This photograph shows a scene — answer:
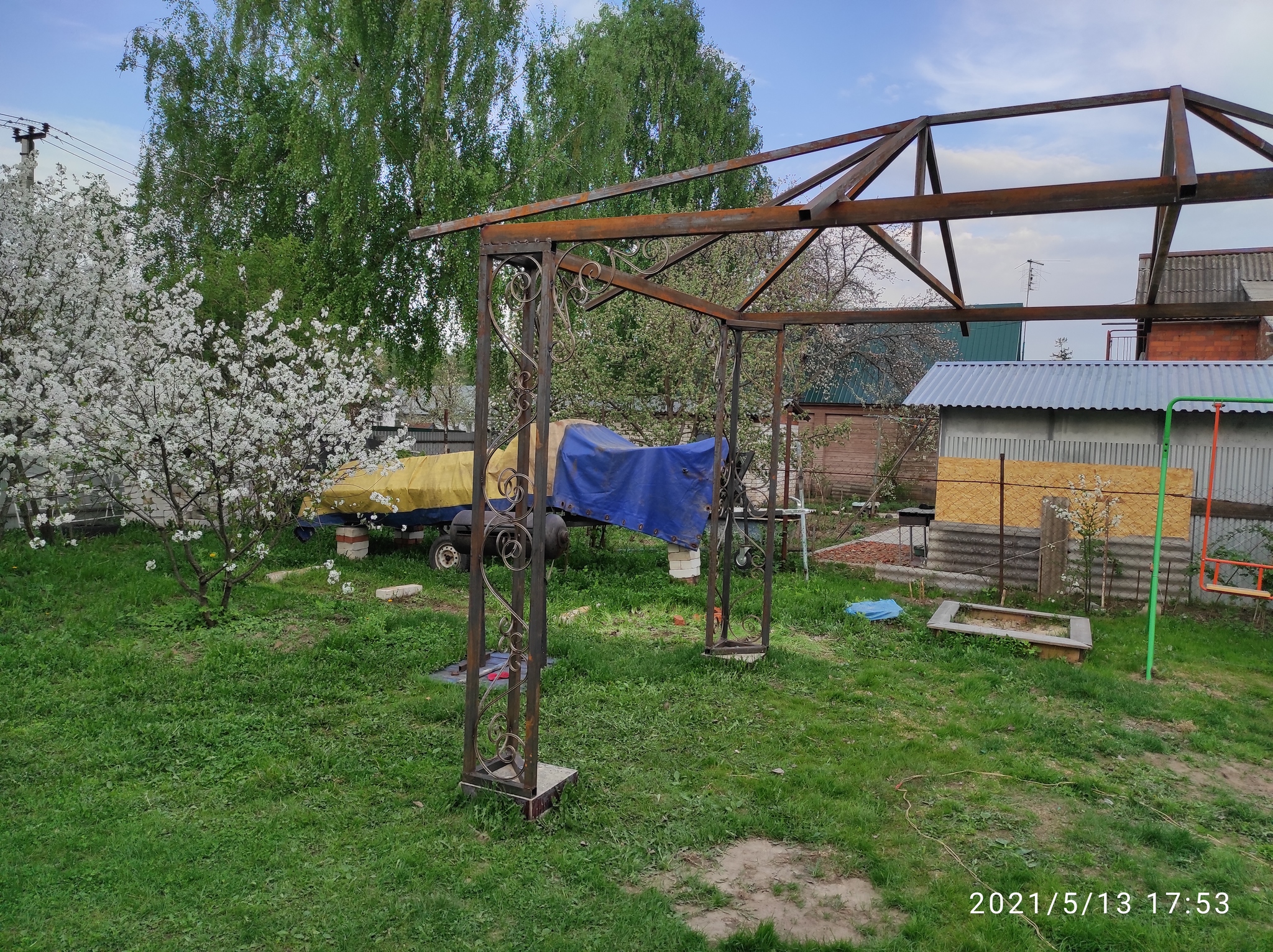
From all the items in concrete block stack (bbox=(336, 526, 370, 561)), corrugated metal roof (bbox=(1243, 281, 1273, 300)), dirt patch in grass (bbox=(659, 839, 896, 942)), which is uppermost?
corrugated metal roof (bbox=(1243, 281, 1273, 300))

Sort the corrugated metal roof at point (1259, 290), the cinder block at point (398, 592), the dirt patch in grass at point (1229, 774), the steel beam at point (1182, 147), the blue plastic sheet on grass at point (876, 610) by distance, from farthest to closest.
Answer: the corrugated metal roof at point (1259, 290) < the cinder block at point (398, 592) < the blue plastic sheet on grass at point (876, 610) < the dirt patch in grass at point (1229, 774) < the steel beam at point (1182, 147)

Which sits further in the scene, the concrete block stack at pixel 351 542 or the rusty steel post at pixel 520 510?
the concrete block stack at pixel 351 542

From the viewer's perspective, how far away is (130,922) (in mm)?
3361

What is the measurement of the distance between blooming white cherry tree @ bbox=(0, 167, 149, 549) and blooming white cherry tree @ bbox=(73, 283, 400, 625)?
0.58 metres

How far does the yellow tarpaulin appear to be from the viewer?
11.1m

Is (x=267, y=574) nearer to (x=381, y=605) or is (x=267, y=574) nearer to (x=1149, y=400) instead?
(x=381, y=605)

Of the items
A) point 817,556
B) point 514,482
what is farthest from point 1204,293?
point 514,482

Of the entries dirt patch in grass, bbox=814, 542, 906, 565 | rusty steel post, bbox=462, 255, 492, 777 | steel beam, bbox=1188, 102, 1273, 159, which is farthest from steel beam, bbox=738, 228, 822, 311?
dirt patch in grass, bbox=814, 542, 906, 565

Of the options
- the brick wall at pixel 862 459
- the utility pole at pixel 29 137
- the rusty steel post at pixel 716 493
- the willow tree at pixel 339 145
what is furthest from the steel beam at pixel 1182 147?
the utility pole at pixel 29 137

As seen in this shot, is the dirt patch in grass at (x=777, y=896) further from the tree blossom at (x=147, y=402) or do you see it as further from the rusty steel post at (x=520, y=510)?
the tree blossom at (x=147, y=402)

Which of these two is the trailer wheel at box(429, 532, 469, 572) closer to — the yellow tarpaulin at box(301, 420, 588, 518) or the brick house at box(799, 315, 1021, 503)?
the yellow tarpaulin at box(301, 420, 588, 518)

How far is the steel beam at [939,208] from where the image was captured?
3070 mm

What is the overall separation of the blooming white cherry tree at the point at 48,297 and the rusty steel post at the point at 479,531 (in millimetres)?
6701

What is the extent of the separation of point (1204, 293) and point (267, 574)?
58.8ft
